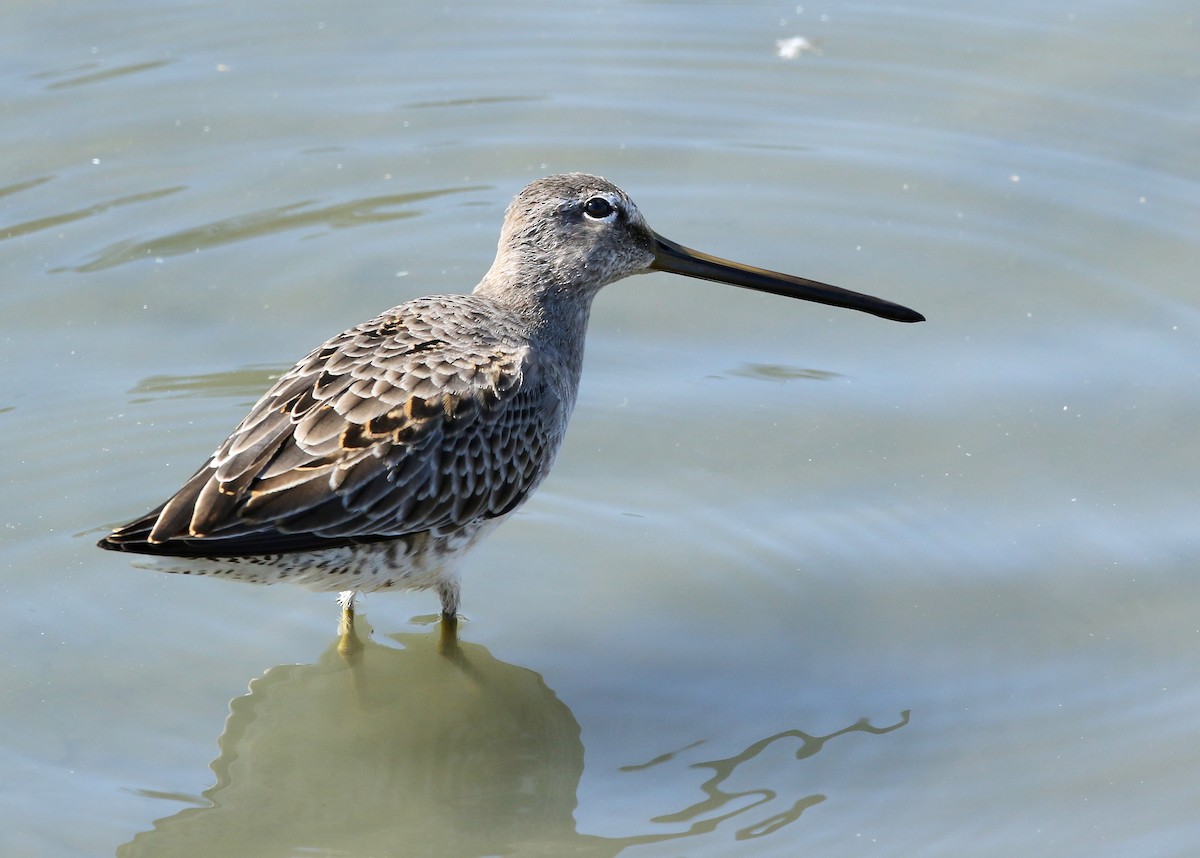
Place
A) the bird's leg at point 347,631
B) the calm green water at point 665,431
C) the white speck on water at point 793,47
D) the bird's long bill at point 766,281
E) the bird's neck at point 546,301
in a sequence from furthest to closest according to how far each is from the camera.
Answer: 1. the white speck on water at point 793,47
2. the bird's long bill at point 766,281
3. the bird's neck at point 546,301
4. the bird's leg at point 347,631
5. the calm green water at point 665,431

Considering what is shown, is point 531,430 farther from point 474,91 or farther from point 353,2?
point 353,2

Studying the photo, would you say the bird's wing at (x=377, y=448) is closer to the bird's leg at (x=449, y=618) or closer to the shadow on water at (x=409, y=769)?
the bird's leg at (x=449, y=618)

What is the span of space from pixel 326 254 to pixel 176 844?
3533 mm

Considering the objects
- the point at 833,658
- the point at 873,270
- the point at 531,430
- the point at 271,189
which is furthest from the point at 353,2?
the point at 833,658

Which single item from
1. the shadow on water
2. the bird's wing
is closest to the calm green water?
the shadow on water

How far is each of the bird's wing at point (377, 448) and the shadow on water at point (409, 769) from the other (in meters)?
0.70

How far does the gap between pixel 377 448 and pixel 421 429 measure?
181 millimetres

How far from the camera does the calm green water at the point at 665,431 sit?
5.45 metres

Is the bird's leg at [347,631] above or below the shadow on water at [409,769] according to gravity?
above

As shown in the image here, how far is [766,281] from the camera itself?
21.4 feet

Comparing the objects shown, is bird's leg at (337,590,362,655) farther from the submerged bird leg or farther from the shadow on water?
the submerged bird leg

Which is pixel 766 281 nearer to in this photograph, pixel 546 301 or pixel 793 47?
pixel 546 301

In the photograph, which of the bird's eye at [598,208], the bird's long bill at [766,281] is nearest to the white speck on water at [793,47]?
the bird's long bill at [766,281]

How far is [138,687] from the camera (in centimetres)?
583
